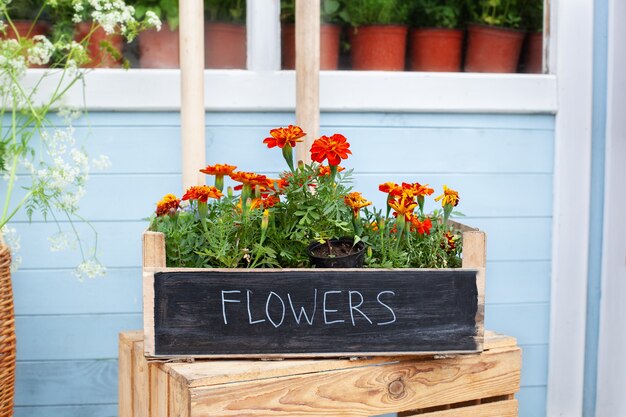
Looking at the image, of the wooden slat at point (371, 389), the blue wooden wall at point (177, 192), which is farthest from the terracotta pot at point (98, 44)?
the wooden slat at point (371, 389)

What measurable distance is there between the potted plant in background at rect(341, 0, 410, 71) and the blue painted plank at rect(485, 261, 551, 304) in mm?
722

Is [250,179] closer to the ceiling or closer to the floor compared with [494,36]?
closer to the floor

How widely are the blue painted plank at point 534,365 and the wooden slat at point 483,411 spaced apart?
0.93 metres

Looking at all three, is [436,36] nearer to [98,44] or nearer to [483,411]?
[98,44]

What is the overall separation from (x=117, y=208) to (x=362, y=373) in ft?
3.77

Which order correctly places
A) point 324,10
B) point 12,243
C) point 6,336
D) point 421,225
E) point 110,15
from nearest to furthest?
point 421,225
point 6,336
point 110,15
point 12,243
point 324,10

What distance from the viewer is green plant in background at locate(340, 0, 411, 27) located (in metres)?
2.59

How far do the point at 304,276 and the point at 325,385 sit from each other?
21 cm

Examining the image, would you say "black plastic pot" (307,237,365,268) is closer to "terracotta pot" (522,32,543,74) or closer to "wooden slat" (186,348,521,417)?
"wooden slat" (186,348,521,417)

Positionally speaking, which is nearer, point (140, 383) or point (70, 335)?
point (140, 383)

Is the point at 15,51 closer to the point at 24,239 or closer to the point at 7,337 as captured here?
the point at 24,239

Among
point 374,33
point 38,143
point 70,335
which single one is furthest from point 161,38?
point 70,335

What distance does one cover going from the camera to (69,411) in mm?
2500

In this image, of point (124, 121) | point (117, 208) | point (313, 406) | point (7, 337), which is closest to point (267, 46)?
point (124, 121)
